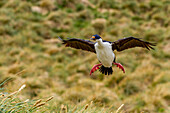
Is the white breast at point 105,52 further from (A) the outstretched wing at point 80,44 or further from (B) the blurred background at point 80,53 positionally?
(B) the blurred background at point 80,53

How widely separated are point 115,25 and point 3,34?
571cm

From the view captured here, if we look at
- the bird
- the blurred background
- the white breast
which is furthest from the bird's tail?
the blurred background

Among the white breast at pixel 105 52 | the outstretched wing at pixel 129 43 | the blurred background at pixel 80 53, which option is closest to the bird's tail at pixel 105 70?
the white breast at pixel 105 52

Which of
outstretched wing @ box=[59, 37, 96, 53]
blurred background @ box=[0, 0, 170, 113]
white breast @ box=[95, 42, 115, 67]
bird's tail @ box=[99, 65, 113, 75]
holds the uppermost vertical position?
blurred background @ box=[0, 0, 170, 113]

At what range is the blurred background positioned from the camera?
18.7ft

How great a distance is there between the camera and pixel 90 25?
1041cm

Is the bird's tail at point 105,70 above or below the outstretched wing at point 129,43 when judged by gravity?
below

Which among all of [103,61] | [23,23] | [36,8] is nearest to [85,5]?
[36,8]

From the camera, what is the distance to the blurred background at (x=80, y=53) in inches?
225

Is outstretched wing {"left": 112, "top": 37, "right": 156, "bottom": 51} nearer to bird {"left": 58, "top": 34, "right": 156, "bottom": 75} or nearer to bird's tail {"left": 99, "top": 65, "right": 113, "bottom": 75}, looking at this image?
bird {"left": 58, "top": 34, "right": 156, "bottom": 75}

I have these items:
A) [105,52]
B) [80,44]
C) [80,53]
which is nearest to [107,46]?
[105,52]

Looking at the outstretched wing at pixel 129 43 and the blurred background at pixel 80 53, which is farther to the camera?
the blurred background at pixel 80 53

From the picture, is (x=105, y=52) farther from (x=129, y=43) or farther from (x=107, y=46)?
(x=129, y=43)

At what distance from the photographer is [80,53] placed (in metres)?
3.90
